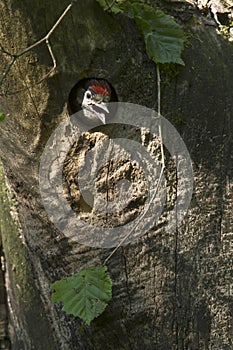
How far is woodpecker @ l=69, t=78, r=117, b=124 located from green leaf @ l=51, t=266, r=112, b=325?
0.46 meters

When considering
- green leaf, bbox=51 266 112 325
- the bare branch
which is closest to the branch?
the bare branch

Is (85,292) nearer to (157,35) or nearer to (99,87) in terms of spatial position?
(99,87)

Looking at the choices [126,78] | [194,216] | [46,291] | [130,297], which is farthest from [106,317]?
[126,78]

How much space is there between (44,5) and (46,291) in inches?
37.3

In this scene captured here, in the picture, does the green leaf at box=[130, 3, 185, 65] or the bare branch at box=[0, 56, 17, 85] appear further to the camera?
the green leaf at box=[130, 3, 185, 65]

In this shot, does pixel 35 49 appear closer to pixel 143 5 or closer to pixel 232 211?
pixel 143 5

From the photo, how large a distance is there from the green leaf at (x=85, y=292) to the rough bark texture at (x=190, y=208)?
0.07 meters

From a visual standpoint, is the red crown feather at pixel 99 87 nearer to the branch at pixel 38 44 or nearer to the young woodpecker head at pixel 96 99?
the young woodpecker head at pixel 96 99

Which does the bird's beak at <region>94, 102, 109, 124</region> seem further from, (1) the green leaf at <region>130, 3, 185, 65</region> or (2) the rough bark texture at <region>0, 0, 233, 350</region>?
(1) the green leaf at <region>130, 3, 185, 65</region>

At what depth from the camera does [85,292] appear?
192 cm

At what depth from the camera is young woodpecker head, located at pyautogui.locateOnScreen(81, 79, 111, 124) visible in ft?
6.14

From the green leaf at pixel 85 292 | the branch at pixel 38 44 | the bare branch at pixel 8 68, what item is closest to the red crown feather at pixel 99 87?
the branch at pixel 38 44

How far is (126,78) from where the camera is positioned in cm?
193

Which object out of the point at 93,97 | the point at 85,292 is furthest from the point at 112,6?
the point at 85,292
